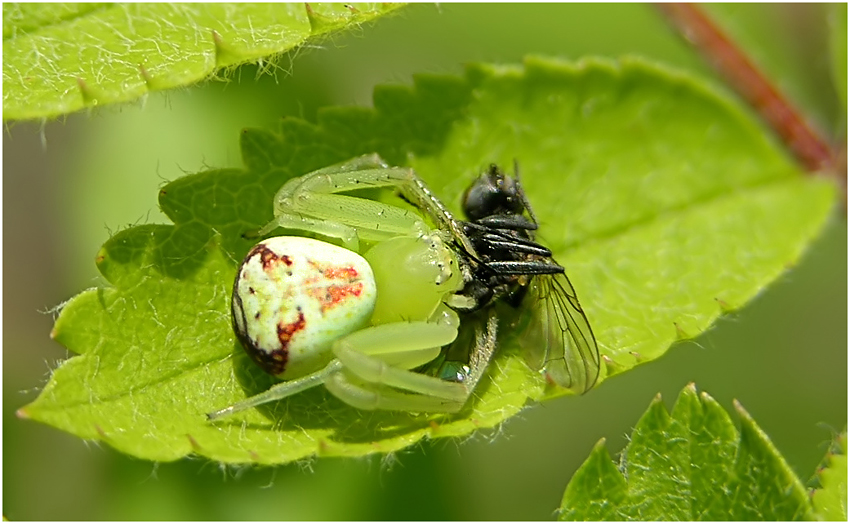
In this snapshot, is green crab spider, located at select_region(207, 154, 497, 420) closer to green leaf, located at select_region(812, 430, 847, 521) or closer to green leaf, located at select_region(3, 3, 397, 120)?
green leaf, located at select_region(3, 3, 397, 120)

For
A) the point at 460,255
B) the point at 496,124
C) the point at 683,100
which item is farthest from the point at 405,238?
the point at 683,100

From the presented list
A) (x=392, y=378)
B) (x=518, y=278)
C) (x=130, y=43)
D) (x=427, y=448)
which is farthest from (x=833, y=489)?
(x=130, y=43)

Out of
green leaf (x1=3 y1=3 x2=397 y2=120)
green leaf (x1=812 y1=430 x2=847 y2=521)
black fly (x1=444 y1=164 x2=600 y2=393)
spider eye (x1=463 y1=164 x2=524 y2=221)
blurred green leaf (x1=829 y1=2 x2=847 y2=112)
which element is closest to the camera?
green leaf (x1=3 y1=3 x2=397 y2=120)

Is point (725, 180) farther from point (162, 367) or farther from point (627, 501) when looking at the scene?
point (162, 367)

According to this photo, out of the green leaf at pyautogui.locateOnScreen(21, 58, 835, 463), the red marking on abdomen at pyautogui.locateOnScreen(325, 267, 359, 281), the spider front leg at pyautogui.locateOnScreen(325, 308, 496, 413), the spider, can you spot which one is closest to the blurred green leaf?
the green leaf at pyautogui.locateOnScreen(21, 58, 835, 463)

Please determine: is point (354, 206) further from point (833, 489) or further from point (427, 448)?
point (833, 489)

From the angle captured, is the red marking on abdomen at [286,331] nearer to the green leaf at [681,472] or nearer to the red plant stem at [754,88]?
the green leaf at [681,472]
